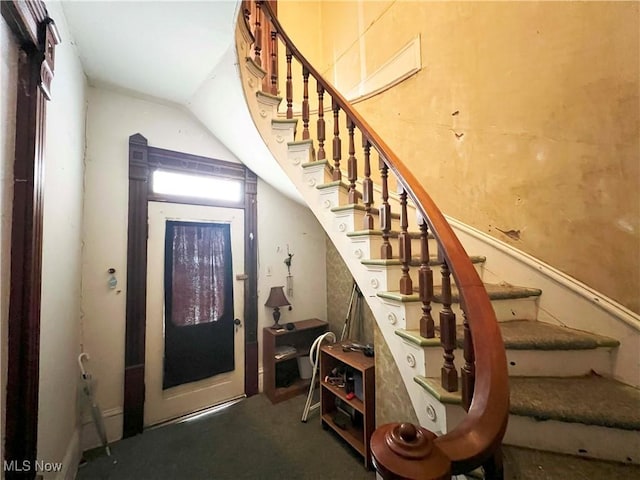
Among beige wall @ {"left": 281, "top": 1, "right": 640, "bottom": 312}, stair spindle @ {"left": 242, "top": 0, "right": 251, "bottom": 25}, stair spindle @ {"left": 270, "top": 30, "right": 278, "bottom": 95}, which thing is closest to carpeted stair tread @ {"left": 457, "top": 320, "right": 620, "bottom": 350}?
beige wall @ {"left": 281, "top": 1, "right": 640, "bottom": 312}

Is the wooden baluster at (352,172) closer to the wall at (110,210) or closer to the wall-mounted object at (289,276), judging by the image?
the wall-mounted object at (289,276)

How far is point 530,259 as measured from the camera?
1.59 metres

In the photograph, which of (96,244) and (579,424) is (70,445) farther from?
(579,424)

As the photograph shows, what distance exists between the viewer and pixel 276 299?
277cm

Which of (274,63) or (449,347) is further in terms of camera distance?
(274,63)

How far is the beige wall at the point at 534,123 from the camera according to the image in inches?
51.3

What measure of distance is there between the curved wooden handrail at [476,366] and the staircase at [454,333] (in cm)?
1

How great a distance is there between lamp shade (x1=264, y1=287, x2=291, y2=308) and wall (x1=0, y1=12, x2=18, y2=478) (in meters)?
1.95

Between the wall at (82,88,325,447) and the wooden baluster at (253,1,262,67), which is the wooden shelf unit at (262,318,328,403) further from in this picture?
the wooden baluster at (253,1,262,67)

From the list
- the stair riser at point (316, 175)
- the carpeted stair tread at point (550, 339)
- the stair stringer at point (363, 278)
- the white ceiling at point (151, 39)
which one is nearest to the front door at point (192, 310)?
the white ceiling at point (151, 39)

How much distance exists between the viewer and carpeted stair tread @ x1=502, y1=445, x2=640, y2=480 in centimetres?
86

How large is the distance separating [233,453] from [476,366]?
2056 mm

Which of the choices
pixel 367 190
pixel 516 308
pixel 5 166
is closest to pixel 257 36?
pixel 367 190

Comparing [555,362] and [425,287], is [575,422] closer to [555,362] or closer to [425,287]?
[555,362]
